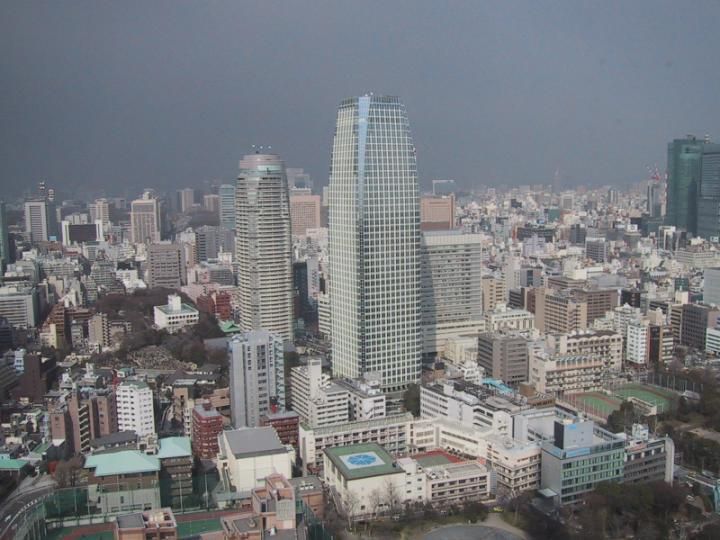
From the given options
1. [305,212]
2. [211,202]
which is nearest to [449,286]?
[305,212]

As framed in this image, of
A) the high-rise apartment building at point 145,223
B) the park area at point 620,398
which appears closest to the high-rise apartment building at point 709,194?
the park area at point 620,398

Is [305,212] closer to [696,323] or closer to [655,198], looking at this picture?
[655,198]

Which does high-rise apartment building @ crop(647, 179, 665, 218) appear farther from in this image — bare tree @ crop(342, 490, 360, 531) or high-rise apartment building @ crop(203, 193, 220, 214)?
bare tree @ crop(342, 490, 360, 531)

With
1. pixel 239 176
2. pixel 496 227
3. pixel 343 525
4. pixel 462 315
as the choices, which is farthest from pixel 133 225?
pixel 343 525

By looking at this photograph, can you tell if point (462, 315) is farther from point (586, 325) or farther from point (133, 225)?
point (133, 225)

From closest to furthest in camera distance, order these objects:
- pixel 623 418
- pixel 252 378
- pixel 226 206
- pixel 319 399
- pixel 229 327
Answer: pixel 319 399, pixel 623 418, pixel 252 378, pixel 229 327, pixel 226 206

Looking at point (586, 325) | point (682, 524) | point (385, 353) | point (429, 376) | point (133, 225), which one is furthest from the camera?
point (133, 225)

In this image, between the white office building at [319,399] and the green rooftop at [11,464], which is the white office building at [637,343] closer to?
the white office building at [319,399]
